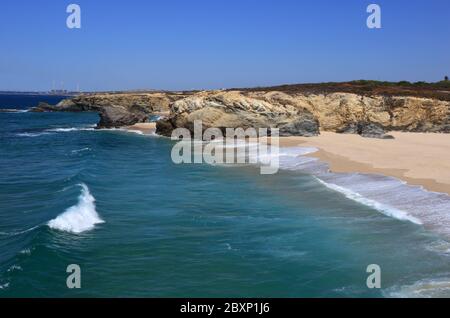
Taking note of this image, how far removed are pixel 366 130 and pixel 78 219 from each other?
28.8m

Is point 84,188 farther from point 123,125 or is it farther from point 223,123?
point 123,125

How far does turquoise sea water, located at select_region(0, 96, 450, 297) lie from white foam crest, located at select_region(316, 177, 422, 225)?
295 mm

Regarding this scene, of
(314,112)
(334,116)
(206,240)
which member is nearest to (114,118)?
(314,112)

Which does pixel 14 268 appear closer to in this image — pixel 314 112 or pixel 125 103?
pixel 314 112

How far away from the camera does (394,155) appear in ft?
91.7

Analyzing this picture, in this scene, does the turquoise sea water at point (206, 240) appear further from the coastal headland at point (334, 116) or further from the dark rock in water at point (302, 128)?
the dark rock in water at point (302, 128)

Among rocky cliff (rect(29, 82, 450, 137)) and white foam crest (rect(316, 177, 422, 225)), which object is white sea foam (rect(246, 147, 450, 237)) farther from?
rocky cliff (rect(29, 82, 450, 137))

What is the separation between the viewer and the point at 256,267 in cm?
1198

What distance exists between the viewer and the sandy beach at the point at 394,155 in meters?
21.4

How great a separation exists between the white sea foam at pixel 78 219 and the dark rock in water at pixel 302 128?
25.3 metres

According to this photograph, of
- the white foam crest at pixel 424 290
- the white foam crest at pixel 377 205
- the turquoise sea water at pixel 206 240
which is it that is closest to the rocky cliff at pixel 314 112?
the turquoise sea water at pixel 206 240

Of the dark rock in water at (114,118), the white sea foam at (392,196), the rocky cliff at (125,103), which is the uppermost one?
the rocky cliff at (125,103)

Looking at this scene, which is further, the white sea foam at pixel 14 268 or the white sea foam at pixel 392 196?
the white sea foam at pixel 392 196

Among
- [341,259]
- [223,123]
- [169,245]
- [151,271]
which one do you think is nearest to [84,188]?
[169,245]
